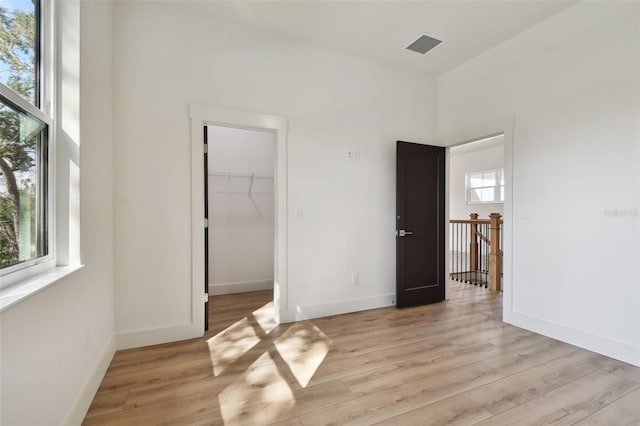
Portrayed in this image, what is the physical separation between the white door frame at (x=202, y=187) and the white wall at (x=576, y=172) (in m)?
2.43

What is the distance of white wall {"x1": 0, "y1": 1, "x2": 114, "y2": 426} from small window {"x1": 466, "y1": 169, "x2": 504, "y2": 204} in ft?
27.5

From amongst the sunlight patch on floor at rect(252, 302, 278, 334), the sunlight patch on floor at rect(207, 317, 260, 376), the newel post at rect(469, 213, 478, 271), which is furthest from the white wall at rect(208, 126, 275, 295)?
the newel post at rect(469, 213, 478, 271)

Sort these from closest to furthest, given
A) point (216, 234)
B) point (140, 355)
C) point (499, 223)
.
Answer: point (140, 355) → point (216, 234) → point (499, 223)

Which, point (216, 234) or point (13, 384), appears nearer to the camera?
point (13, 384)

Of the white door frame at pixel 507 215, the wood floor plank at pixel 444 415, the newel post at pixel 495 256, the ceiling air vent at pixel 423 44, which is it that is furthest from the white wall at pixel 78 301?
the newel post at pixel 495 256

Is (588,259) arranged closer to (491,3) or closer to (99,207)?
(491,3)

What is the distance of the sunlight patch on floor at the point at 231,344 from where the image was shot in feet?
7.62

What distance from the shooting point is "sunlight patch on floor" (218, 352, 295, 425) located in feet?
5.54

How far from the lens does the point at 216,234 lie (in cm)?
425

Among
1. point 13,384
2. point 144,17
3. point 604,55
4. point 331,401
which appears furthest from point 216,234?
point 604,55

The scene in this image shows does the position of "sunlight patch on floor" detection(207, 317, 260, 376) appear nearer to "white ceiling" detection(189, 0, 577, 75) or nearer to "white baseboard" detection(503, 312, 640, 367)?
"white baseboard" detection(503, 312, 640, 367)

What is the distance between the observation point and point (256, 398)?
1.85 meters

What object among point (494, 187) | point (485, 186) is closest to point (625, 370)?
point (494, 187)

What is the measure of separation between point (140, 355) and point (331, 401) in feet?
5.42
